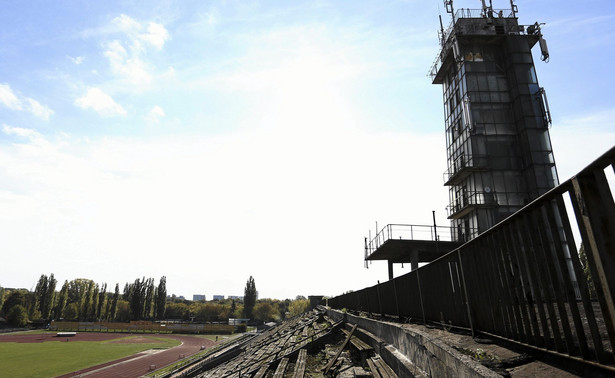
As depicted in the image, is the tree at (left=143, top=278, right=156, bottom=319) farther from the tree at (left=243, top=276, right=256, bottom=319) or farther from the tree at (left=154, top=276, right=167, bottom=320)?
the tree at (left=243, top=276, right=256, bottom=319)

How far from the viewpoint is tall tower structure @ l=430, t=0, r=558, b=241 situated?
85.2ft

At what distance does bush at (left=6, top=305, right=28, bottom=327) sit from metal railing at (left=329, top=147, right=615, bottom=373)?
117 m

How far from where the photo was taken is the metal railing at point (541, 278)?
2.20 meters

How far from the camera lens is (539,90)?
1104 inches

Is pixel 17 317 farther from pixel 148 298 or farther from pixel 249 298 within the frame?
pixel 249 298

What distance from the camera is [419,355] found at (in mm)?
4750

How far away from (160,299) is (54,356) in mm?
70159

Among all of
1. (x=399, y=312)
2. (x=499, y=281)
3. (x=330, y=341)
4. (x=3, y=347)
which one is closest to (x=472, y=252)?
(x=499, y=281)

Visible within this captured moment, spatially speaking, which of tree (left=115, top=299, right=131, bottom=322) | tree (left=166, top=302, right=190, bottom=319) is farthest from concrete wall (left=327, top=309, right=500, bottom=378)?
tree (left=166, top=302, right=190, bottom=319)

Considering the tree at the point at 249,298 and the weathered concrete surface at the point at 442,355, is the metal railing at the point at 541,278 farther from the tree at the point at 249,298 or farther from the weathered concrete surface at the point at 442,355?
the tree at the point at 249,298

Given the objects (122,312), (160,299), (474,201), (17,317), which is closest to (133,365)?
(474,201)

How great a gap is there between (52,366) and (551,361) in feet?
169

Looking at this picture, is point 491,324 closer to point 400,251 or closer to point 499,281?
point 499,281

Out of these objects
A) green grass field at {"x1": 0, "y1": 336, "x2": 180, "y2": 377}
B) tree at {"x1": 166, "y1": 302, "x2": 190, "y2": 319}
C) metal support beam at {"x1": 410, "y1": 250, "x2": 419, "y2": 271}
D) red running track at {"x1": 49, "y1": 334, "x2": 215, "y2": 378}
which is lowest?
red running track at {"x1": 49, "y1": 334, "x2": 215, "y2": 378}
